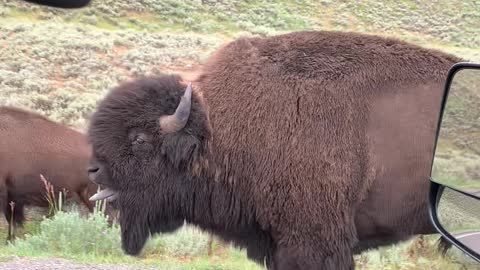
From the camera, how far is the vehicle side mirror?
2648mm

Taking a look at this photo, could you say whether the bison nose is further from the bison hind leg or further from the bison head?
the bison hind leg

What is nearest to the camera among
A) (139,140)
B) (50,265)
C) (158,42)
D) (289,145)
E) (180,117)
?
(289,145)

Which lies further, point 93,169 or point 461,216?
point 93,169

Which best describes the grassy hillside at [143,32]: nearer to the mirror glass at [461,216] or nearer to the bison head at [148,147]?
the bison head at [148,147]

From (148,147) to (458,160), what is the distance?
2.58 metres

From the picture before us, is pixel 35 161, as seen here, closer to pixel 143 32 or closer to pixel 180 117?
pixel 180 117

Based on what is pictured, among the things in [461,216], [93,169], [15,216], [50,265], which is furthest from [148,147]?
[15,216]

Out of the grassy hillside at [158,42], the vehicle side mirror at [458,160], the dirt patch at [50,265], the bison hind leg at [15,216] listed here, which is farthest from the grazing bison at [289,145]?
the bison hind leg at [15,216]

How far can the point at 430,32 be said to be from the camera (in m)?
38.8

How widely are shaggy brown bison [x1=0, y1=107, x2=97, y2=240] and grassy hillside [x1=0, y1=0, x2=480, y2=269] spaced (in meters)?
0.55

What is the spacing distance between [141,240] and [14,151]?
20.1 feet

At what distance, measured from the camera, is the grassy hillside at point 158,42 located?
306 inches

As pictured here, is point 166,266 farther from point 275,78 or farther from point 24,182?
point 24,182

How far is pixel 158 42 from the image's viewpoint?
101 feet
